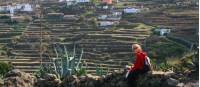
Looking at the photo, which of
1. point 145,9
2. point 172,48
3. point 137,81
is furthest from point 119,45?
point 137,81

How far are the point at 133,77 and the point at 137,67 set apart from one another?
0.32 metres

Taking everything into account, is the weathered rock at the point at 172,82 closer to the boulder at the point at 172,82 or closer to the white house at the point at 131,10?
the boulder at the point at 172,82

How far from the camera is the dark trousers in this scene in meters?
7.43

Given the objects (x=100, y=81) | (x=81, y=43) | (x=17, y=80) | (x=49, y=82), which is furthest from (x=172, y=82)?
(x=81, y=43)

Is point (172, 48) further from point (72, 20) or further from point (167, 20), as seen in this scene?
point (72, 20)

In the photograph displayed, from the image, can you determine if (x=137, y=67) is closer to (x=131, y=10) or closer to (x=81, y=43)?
(x=81, y=43)

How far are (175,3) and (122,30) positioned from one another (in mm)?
15144

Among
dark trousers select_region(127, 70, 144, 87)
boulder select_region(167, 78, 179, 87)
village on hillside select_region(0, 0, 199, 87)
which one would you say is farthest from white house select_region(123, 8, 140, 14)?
boulder select_region(167, 78, 179, 87)

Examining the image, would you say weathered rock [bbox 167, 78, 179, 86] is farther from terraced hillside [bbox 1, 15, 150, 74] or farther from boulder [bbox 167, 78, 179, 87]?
terraced hillside [bbox 1, 15, 150, 74]

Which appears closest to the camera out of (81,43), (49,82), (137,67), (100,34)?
(137,67)

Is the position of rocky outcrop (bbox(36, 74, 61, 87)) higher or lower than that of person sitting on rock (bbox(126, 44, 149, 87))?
lower

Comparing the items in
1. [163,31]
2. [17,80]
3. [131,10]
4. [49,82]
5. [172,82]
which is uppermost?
[172,82]

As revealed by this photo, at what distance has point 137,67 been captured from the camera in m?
7.30

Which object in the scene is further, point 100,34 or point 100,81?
point 100,34
